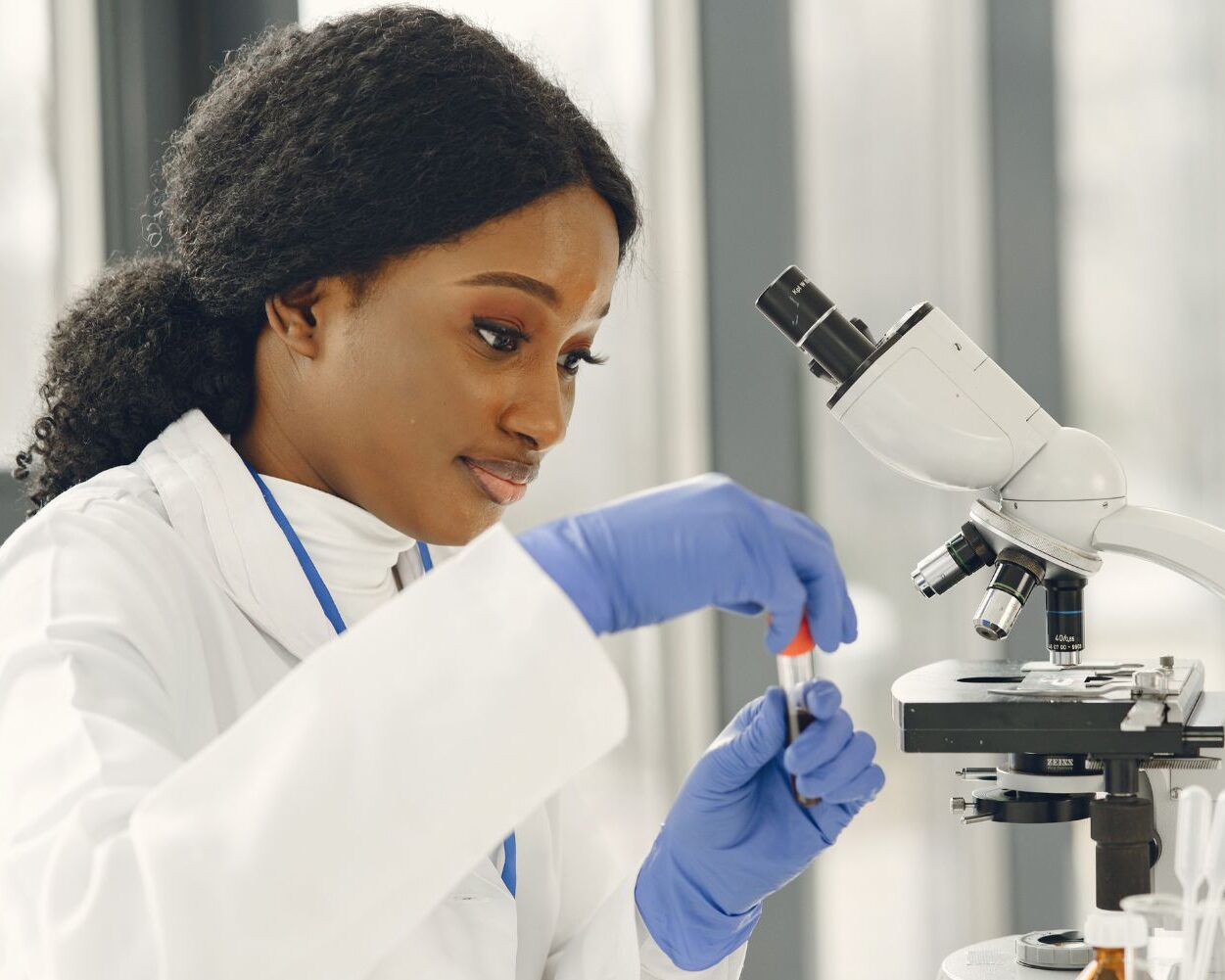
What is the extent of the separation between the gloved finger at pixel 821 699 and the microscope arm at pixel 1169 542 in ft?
0.94

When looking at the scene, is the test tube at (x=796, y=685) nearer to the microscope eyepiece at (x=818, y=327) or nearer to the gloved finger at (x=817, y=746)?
the gloved finger at (x=817, y=746)

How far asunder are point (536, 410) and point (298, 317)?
0.74 feet

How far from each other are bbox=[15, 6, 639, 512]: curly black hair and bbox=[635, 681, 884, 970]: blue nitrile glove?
0.48 metres

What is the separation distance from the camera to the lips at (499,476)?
47.0 inches

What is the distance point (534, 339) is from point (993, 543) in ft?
1.45

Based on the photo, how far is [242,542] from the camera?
1.15 metres

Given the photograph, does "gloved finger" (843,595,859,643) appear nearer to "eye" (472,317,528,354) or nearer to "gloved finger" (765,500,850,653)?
"gloved finger" (765,500,850,653)

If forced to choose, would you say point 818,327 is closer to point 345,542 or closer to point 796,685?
point 796,685

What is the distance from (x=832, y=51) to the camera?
2119mm

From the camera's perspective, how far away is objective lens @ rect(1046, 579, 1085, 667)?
120cm

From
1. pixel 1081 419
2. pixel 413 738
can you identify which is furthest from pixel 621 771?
pixel 413 738

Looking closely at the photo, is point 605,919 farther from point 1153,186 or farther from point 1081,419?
point 1153,186

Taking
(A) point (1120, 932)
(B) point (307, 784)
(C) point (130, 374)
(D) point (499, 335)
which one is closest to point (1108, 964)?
(A) point (1120, 932)

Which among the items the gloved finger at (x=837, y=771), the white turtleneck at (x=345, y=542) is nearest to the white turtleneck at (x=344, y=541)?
the white turtleneck at (x=345, y=542)
